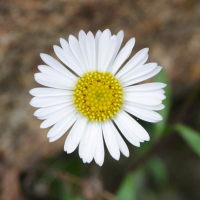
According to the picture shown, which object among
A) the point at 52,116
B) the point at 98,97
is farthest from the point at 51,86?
the point at 98,97

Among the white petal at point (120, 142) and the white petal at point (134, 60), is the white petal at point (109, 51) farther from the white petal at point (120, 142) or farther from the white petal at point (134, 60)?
the white petal at point (120, 142)

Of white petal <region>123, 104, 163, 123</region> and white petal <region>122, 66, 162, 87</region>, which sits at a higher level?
white petal <region>122, 66, 162, 87</region>

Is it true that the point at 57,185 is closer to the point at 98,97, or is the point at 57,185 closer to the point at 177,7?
the point at 98,97

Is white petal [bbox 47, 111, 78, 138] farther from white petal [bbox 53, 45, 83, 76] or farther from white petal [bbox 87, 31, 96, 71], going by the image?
white petal [bbox 87, 31, 96, 71]

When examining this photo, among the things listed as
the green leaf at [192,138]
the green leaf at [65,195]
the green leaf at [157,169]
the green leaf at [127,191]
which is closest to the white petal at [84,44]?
the green leaf at [192,138]

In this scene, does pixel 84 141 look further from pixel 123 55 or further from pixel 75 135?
pixel 123 55

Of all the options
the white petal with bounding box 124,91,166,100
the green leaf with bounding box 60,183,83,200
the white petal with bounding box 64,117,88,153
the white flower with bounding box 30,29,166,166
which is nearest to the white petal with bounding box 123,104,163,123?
the white flower with bounding box 30,29,166,166

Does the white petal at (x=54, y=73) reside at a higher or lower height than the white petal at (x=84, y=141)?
higher
